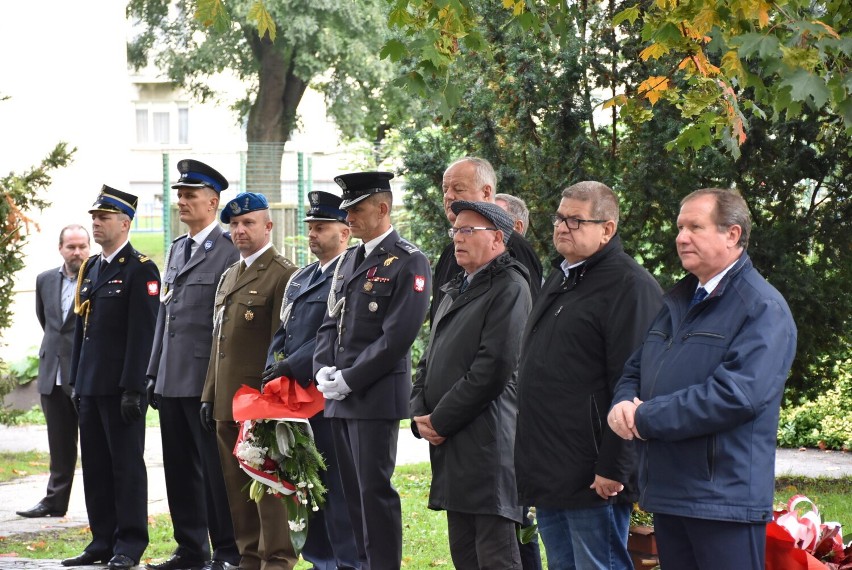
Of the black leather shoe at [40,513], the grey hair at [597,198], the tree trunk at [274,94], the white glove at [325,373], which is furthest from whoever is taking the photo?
the tree trunk at [274,94]

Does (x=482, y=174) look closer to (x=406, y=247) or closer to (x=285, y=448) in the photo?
(x=406, y=247)

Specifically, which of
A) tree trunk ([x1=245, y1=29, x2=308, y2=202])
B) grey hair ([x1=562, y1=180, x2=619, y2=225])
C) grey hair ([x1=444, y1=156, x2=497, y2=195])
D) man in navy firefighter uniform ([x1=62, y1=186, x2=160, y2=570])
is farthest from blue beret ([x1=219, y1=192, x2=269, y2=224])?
tree trunk ([x1=245, y1=29, x2=308, y2=202])

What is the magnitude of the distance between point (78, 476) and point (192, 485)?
13.8 ft

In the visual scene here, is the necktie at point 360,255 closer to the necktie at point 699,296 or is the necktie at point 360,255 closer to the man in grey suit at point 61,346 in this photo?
the necktie at point 699,296

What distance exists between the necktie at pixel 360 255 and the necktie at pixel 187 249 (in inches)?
58.9

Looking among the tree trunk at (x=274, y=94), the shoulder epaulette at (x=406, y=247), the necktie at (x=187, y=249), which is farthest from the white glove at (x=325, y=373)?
the tree trunk at (x=274, y=94)

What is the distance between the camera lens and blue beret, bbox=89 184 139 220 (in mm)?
7932

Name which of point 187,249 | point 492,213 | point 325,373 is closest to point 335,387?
point 325,373

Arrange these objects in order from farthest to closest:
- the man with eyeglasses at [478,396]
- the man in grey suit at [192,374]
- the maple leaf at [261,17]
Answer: the man in grey suit at [192,374] → the maple leaf at [261,17] → the man with eyeglasses at [478,396]

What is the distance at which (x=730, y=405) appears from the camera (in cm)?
399

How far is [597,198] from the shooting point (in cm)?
504

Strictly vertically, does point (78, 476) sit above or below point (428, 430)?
below

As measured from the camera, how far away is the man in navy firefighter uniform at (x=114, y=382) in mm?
7676

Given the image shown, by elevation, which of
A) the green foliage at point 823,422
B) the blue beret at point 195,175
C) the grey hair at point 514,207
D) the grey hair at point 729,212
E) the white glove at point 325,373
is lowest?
the green foliage at point 823,422
